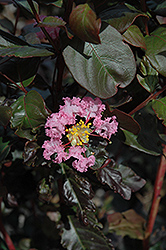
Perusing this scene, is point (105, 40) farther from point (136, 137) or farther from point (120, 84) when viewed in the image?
point (136, 137)

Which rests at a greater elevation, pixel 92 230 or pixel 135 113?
pixel 135 113

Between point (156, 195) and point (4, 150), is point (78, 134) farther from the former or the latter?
point (156, 195)

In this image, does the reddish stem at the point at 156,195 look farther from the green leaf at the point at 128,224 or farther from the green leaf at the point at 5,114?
the green leaf at the point at 5,114

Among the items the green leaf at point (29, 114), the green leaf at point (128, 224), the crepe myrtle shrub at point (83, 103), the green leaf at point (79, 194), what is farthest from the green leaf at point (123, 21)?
the green leaf at point (128, 224)

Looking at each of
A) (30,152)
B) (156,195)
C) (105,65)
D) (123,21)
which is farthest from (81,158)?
(156,195)

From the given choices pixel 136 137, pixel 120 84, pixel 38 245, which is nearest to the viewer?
pixel 120 84

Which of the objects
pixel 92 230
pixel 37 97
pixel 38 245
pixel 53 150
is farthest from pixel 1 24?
pixel 38 245
